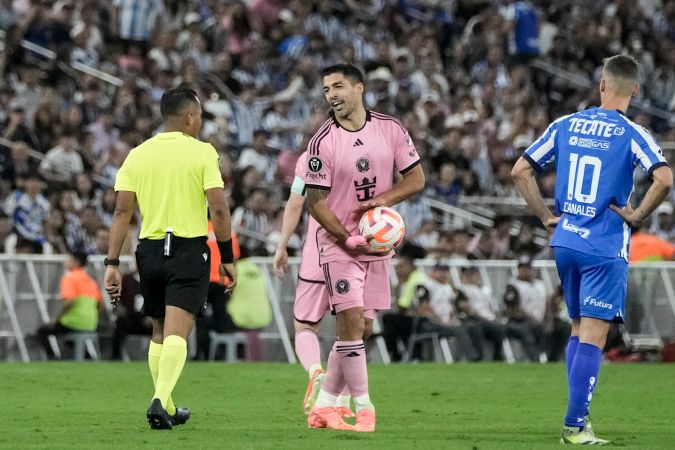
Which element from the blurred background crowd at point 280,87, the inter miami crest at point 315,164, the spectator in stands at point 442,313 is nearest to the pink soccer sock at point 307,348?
the inter miami crest at point 315,164

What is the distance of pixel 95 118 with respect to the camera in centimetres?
2327

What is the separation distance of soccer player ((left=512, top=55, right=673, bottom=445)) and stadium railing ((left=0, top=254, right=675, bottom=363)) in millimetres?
10674

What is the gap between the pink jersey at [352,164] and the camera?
34.0 feet

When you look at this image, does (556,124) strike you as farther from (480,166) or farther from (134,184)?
(480,166)

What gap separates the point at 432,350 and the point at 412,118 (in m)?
5.80

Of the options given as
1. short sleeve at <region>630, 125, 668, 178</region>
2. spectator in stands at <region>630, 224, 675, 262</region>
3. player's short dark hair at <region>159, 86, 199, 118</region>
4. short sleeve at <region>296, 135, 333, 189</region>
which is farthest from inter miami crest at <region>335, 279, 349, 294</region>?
spectator in stands at <region>630, 224, 675, 262</region>

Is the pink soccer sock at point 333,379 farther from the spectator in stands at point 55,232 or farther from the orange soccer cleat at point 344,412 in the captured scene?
the spectator in stands at point 55,232

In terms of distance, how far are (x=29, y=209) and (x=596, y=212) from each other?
1247 cm

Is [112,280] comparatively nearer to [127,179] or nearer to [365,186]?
[127,179]

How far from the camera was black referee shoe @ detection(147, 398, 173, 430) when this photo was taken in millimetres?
10074

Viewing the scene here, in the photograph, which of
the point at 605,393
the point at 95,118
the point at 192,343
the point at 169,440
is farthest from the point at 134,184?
the point at 95,118

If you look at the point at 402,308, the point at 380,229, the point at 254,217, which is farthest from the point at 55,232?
the point at 380,229

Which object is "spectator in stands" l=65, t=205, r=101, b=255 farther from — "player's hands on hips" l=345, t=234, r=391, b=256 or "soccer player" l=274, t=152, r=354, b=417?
"player's hands on hips" l=345, t=234, r=391, b=256

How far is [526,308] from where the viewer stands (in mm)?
20906
